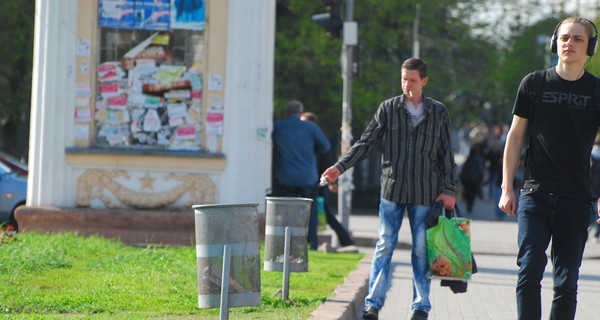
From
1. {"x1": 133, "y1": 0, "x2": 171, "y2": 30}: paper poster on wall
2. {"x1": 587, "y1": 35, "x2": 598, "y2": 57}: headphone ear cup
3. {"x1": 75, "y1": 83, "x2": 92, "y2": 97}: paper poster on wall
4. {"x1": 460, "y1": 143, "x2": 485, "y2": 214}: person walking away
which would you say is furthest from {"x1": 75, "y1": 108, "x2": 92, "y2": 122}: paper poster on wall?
{"x1": 460, "y1": 143, "x2": 485, "y2": 214}: person walking away

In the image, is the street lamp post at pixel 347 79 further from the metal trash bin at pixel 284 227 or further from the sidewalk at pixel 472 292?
the metal trash bin at pixel 284 227

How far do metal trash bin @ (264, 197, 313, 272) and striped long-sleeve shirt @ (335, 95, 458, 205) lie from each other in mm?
876

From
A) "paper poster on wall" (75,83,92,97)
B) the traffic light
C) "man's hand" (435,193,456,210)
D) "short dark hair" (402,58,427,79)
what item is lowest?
"man's hand" (435,193,456,210)

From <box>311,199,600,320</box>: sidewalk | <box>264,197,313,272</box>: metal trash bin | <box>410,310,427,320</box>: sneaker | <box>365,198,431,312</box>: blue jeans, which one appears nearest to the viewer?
<box>410,310,427,320</box>: sneaker

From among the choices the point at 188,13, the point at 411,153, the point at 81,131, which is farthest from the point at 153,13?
the point at 411,153

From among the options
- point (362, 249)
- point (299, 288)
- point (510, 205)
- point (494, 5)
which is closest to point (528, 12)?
point (494, 5)

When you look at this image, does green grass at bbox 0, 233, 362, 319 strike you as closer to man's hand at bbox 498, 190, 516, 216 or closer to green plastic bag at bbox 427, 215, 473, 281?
green plastic bag at bbox 427, 215, 473, 281

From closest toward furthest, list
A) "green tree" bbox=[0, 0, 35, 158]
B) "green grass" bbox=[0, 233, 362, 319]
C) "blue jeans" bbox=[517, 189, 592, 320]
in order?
"blue jeans" bbox=[517, 189, 592, 320] → "green grass" bbox=[0, 233, 362, 319] → "green tree" bbox=[0, 0, 35, 158]

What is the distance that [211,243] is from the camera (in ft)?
20.4

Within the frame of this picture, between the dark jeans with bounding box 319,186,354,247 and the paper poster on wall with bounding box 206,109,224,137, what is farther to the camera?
the dark jeans with bounding box 319,186,354,247

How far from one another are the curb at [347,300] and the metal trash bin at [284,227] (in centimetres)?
44

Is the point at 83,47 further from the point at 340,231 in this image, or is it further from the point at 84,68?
the point at 340,231

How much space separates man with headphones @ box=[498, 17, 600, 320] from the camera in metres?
5.93

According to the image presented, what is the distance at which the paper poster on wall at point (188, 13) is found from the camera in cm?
1345
